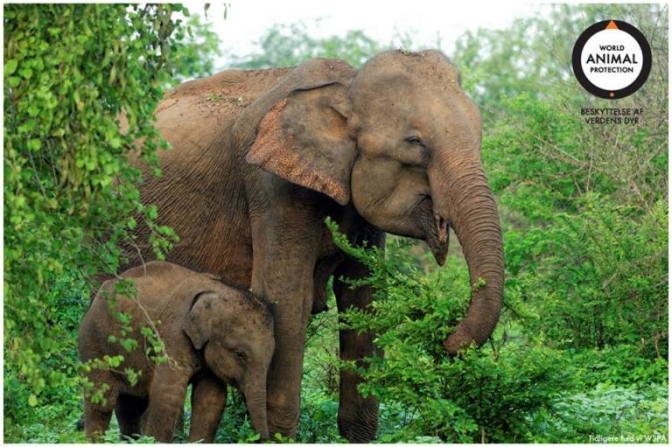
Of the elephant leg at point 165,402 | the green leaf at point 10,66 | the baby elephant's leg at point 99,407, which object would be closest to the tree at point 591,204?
the elephant leg at point 165,402

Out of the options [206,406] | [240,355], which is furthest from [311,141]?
[206,406]

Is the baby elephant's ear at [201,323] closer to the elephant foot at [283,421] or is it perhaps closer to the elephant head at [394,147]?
A: the elephant foot at [283,421]

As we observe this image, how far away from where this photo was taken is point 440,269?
35.0ft

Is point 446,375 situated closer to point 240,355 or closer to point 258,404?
point 258,404

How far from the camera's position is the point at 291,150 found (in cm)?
998

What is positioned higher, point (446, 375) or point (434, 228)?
point (434, 228)

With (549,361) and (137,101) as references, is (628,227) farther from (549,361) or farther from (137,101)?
(137,101)

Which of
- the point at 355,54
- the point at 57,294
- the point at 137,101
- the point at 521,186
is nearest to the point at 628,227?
the point at 521,186

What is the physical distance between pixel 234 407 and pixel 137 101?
3.57 m

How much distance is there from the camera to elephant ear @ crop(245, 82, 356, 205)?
32.5ft

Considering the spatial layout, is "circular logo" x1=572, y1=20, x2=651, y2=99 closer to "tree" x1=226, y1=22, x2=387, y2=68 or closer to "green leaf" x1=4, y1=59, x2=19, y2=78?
"green leaf" x1=4, y1=59, x2=19, y2=78

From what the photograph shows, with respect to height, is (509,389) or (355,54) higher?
(355,54)

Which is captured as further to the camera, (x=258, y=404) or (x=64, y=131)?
(x=258, y=404)

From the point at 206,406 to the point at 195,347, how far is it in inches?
14.7
